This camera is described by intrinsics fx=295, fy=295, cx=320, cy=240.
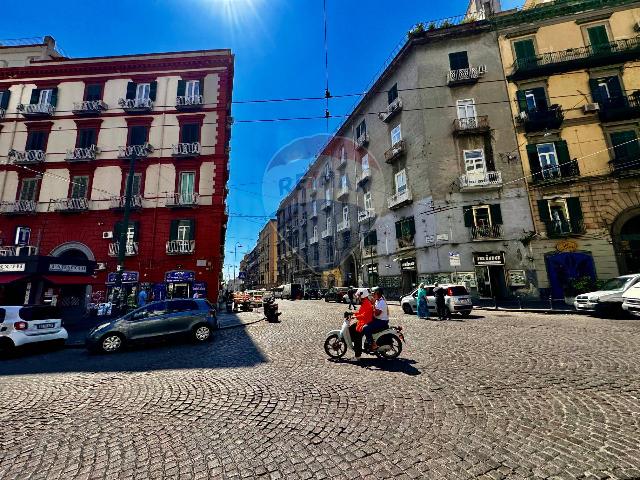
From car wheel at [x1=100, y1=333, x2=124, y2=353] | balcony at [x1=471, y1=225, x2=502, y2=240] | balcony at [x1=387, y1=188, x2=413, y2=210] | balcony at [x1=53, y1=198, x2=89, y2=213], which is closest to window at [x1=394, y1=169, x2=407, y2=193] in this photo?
balcony at [x1=387, y1=188, x2=413, y2=210]

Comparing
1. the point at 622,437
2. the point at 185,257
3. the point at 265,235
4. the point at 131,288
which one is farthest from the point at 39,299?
the point at 265,235

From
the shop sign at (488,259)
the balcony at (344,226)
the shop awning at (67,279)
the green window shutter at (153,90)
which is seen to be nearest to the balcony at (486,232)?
the shop sign at (488,259)

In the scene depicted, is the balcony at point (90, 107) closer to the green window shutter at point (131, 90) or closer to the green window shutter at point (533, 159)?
the green window shutter at point (131, 90)

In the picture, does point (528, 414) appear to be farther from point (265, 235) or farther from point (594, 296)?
point (265, 235)

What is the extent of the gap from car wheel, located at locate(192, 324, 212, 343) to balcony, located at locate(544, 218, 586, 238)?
73.1ft

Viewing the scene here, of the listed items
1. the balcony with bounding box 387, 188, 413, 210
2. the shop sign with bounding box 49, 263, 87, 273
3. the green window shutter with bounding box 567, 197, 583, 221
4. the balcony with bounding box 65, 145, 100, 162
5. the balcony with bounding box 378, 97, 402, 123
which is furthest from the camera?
the balcony with bounding box 378, 97, 402, 123

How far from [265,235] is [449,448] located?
81468 millimetres

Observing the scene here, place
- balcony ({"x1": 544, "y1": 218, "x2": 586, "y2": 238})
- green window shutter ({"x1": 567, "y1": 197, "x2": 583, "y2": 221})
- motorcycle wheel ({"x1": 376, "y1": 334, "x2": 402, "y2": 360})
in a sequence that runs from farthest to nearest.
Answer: green window shutter ({"x1": 567, "y1": 197, "x2": 583, "y2": 221}) → balcony ({"x1": 544, "y1": 218, "x2": 586, "y2": 238}) → motorcycle wheel ({"x1": 376, "y1": 334, "x2": 402, "y2": 360})

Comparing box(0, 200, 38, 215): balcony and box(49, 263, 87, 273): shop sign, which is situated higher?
box(0, 200, 38, 215): balcony

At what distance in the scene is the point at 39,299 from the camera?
15.2 metres

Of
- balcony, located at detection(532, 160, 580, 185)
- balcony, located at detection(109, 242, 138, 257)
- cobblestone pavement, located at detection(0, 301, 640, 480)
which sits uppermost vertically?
balcony, located at detection(532, 160, 580, 185)

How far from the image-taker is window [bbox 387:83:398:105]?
26.9 metres

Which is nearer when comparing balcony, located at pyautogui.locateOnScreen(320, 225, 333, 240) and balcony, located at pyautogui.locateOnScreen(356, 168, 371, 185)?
balcony, located at pyautogui.locateOnScreen(356, 168, 371, 185)

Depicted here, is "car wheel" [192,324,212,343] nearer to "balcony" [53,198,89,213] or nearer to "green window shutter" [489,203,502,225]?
"balcony" [53,198,89,213]
